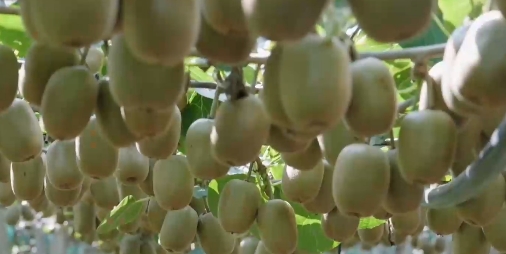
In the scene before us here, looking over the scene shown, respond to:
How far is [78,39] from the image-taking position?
393 mm

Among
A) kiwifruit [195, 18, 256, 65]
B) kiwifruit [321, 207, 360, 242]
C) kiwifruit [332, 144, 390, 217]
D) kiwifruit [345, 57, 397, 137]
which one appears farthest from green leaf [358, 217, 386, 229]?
kiwifruit [195, 18, 256, 65]

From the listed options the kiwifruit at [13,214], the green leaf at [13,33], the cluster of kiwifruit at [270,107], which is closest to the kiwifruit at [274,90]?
the cluster of kiwifruit at [270,107]

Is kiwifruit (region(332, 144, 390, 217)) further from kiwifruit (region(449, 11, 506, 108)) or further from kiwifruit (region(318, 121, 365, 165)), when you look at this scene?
kiwifruit (region(449, 11, 506, 108))

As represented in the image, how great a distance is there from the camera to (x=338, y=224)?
2.73ft

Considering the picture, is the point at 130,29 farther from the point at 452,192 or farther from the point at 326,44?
the point at 452,192

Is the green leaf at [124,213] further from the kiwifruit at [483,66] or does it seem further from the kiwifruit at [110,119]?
the kiwifruit at [483,66]

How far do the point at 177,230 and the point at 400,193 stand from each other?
0.44 m

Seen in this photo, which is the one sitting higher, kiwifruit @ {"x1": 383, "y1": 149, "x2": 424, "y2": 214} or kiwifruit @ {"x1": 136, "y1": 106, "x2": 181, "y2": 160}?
kiwifruit @ {"x1": 136, "y1": 106, "x2": 181, "y2": 160}

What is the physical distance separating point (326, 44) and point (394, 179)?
0.73 ft

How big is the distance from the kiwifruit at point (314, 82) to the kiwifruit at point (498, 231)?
37 centimetres

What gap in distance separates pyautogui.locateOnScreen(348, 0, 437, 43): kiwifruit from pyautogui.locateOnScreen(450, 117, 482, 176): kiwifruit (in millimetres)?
202

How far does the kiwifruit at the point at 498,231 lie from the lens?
0.74 m

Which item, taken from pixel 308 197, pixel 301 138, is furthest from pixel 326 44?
pixel 308 197

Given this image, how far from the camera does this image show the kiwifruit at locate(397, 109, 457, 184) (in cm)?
56
